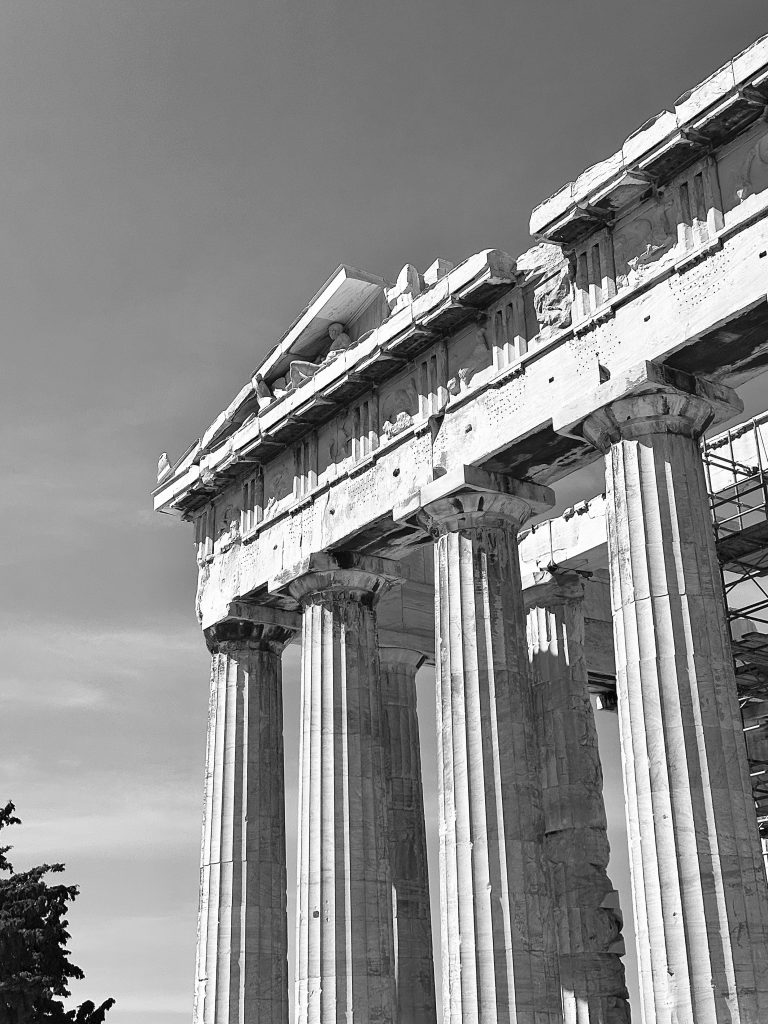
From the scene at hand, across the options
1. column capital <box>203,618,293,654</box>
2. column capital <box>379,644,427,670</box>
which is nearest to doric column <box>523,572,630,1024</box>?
column capital <box>379,644,427,670</box>

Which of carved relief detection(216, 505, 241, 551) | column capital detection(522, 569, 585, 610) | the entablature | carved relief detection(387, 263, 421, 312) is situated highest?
carved relief detection(387, 263, 421, 312)

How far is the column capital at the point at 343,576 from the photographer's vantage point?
2992cm

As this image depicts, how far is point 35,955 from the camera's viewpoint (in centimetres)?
4550

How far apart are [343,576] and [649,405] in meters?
9.55

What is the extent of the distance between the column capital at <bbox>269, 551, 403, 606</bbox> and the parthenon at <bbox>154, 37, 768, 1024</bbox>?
0.07 m

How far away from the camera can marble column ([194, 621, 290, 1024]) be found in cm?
3008

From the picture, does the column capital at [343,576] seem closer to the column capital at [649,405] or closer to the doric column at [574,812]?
the doric column at [574,812]

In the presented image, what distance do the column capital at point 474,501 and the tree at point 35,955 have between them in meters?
26.2

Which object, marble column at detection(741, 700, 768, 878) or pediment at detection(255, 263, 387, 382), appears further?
marble column at detection(741, 700, 768, 878)

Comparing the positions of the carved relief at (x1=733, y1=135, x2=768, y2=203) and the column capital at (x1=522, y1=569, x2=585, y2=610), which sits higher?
the carved relief at (x1=733, y1=135, x2=768, y2=203)

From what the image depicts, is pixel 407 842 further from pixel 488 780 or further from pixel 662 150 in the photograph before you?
pixel 662 150

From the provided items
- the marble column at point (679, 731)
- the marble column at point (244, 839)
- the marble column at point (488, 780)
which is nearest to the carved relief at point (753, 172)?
the marble column at point (679, 731)

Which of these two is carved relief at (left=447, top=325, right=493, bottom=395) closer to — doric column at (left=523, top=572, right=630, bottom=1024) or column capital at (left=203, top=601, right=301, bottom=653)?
doric column at (left=523, top=572, right=630, bottom=1024)

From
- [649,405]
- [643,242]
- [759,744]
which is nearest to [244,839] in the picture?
[649,405]
